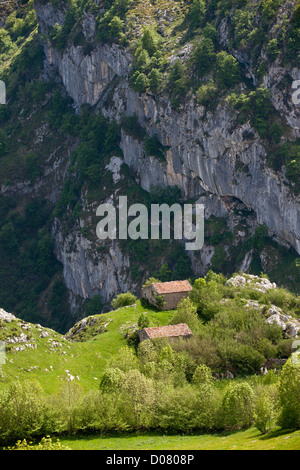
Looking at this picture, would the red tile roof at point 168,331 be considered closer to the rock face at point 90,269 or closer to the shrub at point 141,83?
the rock face at point 90,269

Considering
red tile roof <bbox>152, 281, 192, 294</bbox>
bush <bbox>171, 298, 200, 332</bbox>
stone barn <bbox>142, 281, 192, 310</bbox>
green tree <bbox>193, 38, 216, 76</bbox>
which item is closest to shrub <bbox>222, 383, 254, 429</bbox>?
bush <bbox>171, 298, 200, 332</bbox>

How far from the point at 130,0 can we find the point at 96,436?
422 ft

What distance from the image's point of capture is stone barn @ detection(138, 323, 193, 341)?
8550 centimetres

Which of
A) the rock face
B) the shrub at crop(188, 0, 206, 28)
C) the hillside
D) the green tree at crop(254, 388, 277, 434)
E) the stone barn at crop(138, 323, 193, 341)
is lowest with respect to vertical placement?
the green tree at crop(254, 388, 277, 434)

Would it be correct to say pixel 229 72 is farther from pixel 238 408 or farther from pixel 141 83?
pixel 238 408

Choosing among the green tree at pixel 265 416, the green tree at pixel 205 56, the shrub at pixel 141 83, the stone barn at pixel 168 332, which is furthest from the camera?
the shrub at pixel 141 83

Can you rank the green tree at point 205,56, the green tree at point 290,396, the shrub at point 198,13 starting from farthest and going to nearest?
the shrub at point 198,13 → the green tree at point 205,56 → the green tree at point 290,396

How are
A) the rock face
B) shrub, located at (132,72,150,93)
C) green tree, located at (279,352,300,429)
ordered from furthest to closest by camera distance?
the rock face, shrub, located at (132,72,150,93), green tree, located at (279,352,300,429)

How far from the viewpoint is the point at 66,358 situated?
83.1 meters

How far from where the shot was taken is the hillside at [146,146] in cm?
13262

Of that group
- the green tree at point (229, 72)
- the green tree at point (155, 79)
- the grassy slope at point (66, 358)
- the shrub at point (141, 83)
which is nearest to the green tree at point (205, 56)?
the green tree at point (229, 72)

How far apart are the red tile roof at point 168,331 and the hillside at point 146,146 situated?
40.3 metres

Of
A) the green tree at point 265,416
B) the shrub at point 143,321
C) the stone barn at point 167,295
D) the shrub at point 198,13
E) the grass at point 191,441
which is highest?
the shrub at point 198,13

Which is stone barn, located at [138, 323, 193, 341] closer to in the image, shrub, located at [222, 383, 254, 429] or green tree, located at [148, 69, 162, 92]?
shrub, located at [222, 383, 254, 429]
